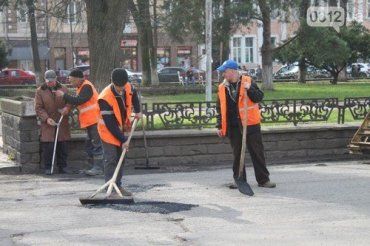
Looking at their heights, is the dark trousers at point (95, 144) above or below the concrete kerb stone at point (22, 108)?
below

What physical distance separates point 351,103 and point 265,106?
5.96 ft

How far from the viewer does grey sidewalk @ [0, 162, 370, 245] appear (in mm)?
6291

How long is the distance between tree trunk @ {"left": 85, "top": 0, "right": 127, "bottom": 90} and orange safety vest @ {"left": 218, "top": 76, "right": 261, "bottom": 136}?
437 cm

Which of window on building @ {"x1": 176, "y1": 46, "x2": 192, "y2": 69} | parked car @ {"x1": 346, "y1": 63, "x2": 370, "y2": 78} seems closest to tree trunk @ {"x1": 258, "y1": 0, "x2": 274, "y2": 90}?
parked car @ {"x1": 346, "y1": 63, "x2": 370, "y2": 78}

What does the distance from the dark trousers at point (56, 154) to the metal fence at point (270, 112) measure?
0.70m

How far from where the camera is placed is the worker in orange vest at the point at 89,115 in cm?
1033

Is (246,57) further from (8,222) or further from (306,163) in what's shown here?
(8,222)

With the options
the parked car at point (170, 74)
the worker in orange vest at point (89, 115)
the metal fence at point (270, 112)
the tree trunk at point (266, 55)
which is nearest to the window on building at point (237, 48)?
the parked car at point (170, 74)

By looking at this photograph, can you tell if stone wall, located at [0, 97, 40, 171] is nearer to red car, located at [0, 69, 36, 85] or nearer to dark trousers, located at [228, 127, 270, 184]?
dark trousers, located at [228, 127, 270, 184]

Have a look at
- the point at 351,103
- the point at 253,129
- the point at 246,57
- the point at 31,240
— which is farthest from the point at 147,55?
the point at 246,57

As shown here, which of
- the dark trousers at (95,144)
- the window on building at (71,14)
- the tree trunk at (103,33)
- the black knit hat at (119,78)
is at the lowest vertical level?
the dark trousers at (95,144)

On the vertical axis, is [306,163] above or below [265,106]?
below

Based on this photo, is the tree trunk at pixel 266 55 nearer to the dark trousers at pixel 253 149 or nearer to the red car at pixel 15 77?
the dark trousers at pixel 253 149

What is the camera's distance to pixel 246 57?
6512 centimetres
